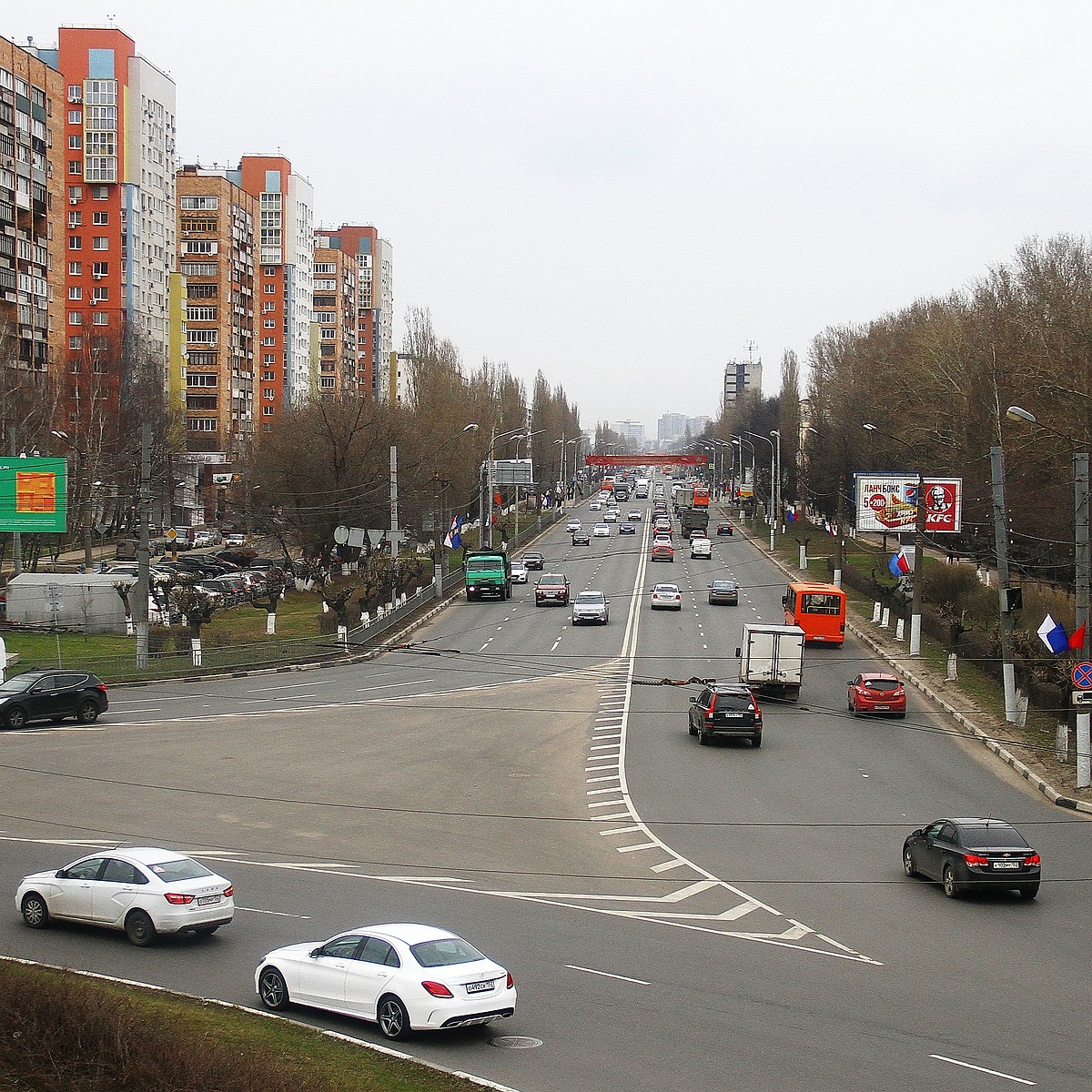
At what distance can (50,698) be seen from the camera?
37.0 m

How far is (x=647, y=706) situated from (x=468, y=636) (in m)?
18.6

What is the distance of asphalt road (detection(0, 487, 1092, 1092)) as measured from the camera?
44.6 ft

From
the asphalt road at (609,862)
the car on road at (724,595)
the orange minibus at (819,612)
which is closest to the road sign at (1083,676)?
the asphalt road at (609,862)

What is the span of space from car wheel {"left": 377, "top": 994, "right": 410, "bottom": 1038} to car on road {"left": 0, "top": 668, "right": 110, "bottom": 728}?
86.8 ft

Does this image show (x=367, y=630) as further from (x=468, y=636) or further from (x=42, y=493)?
(x=42, y=493)

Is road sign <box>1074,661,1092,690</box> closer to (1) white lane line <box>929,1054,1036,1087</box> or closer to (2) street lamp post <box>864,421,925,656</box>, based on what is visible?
(1) white lane line <box>929,1054,1036,1087</box>

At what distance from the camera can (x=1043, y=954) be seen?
17.7 m

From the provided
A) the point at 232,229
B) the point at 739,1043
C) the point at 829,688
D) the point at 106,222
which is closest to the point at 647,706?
the point at 829,688

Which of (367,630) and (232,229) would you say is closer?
(367,630)

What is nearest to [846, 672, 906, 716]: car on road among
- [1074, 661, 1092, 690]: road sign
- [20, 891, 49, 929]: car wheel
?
[1074, 661, 1092, 690]: road sign

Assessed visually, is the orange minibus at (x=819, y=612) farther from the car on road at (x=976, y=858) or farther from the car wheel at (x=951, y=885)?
the car wheel at (x=951, y=885)

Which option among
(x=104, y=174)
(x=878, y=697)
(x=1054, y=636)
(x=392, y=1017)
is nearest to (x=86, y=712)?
(x=878, y=697)

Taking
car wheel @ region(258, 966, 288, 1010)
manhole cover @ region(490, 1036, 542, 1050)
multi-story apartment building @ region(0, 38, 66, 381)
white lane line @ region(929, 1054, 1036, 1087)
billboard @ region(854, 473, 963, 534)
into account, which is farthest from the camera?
multi-story apartment building @ region(0, 38, 66, 381)

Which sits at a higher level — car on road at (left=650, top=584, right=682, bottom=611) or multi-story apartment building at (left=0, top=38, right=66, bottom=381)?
multi-story apartment building at (left=0, top=38, right=66, bottom=381)
